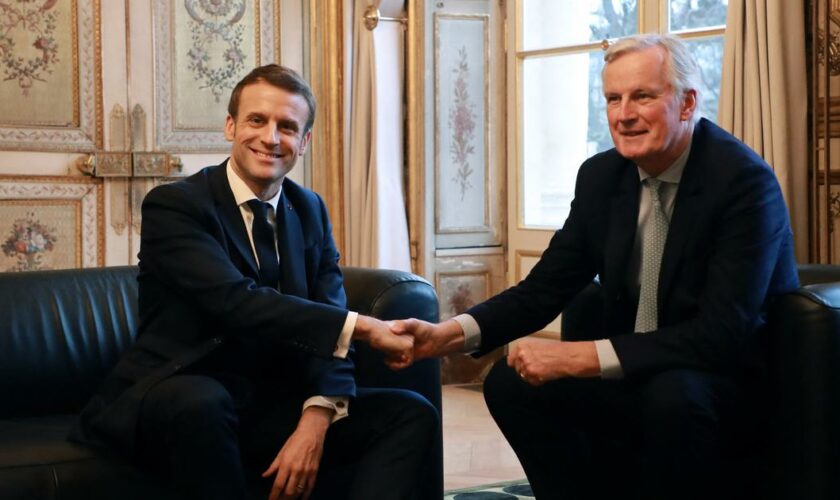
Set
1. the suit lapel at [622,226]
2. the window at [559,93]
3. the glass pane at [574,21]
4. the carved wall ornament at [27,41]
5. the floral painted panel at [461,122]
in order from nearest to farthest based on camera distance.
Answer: the suit lapel at [622,226] < the carved wall ornament at [27,41] < the glass pane at [574,21] < the window at [559,93] < the floral painted panel at [461,122]

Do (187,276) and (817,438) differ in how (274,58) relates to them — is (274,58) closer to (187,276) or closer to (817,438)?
(187,276)

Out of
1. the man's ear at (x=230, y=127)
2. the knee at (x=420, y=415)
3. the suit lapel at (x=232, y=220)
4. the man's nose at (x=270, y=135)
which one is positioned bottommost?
the knee at (x=420, y=415)

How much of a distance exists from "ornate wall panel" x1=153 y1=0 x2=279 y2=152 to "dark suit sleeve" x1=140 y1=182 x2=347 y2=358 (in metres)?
2.69

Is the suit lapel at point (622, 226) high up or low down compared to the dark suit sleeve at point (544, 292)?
up

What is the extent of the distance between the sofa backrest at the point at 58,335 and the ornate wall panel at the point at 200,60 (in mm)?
2218

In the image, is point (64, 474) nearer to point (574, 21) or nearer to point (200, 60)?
point (200, 60)

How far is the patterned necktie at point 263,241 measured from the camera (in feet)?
8.06

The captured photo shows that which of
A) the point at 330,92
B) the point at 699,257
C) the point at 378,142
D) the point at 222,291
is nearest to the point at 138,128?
the point at 330,92

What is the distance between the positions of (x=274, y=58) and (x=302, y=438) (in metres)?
3.21

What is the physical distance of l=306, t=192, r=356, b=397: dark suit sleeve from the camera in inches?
91.6

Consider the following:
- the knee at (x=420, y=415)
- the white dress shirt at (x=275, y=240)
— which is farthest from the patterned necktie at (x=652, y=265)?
the white dress shirt at (x=275, y=240)

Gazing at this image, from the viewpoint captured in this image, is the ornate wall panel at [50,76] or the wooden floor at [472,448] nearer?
the wooden floor at [472,448]

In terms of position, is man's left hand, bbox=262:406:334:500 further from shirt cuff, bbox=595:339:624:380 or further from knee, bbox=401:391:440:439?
shirt cuff, bbox=595:339:624:380

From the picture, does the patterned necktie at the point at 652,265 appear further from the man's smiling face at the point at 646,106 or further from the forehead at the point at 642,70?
the forehead at the point at 642,70
